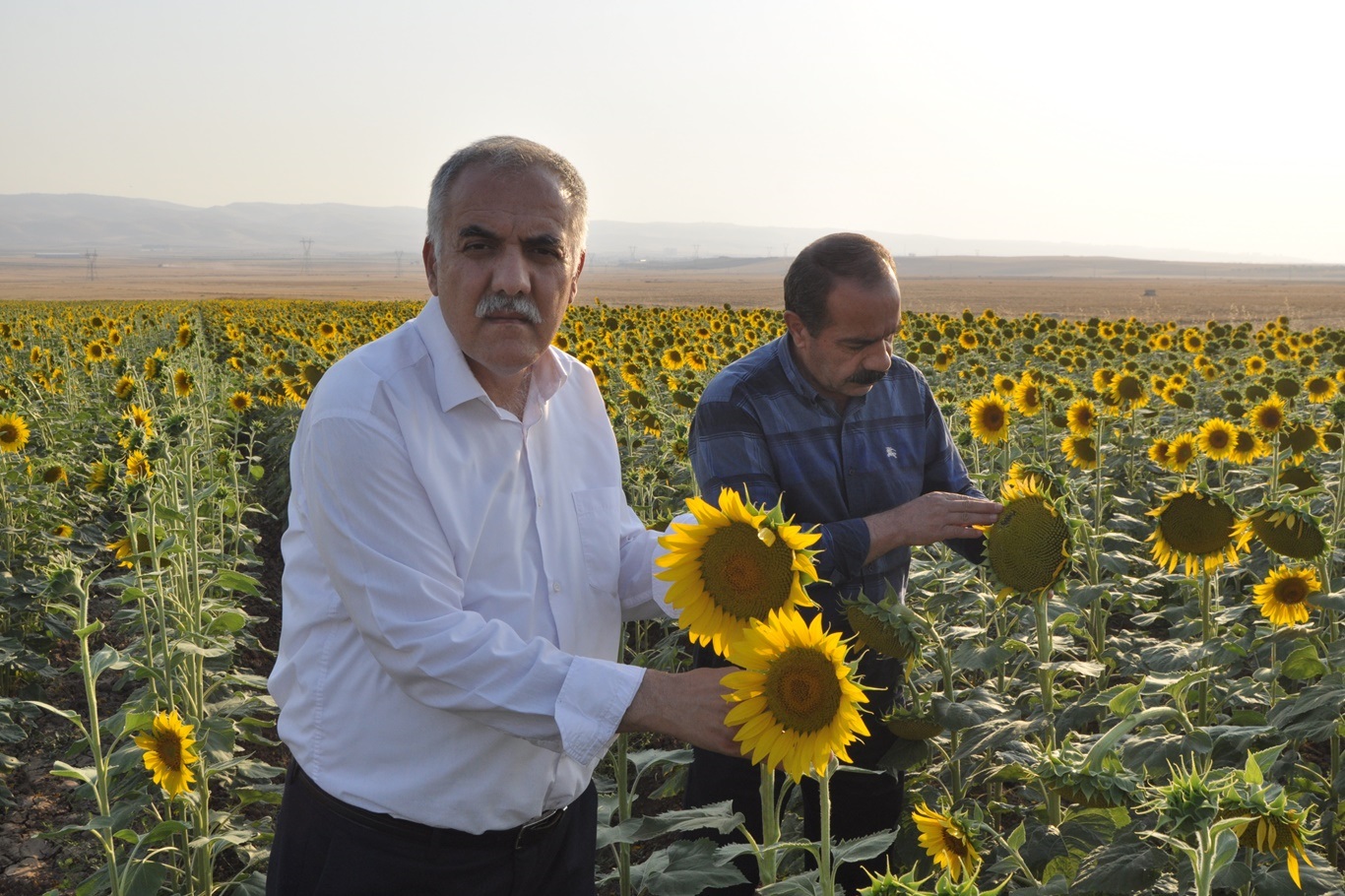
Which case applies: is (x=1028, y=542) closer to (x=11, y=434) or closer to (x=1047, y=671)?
(x=1047, y=671)

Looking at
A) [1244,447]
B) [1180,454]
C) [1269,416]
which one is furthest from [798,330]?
[1244,447]

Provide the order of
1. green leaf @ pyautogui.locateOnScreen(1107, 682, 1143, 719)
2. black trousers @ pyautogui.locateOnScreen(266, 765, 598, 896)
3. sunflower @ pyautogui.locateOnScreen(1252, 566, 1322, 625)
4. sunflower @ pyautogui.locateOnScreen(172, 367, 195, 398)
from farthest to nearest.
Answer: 1. sunflower @ pyautogui.locateOnScreen(172, 367, 195, 398)
2. sunflower @ pyautogui.locateOnScreen(1252, 566, 1322, 625)
3. black trousers @ pyautogui.locateOnScreen(266, 765, 598, 896)
4. green leaf @ pyautogui.locateOnScreen(1107, 682, 1143, 719)

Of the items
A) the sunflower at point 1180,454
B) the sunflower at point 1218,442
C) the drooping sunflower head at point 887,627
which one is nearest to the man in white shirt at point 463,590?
the drooping sunflower head at point 887,627

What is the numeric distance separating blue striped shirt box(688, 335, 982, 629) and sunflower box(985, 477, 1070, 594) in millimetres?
637

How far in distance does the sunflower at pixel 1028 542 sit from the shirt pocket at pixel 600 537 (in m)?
0.78

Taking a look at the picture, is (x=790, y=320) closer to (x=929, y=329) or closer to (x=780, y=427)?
(x=780, y=427)

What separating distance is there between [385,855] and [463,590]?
1.81 feet

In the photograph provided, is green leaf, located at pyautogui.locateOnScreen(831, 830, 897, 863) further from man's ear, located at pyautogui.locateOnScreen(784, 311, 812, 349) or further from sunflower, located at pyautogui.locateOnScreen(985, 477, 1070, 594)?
man's ear, located at pyautogui.locateOnScreen(784, 311, 812, 349)

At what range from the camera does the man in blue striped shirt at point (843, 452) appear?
9.89ft

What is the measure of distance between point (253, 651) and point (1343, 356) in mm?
9070

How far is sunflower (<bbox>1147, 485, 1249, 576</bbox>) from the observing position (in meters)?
3.03

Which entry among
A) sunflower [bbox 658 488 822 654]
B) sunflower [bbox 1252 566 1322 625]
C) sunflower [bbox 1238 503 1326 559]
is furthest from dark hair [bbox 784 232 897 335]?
sunflower [bbox 1252 566 1322 625]

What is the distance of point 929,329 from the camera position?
13.2m

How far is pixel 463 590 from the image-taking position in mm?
2080
